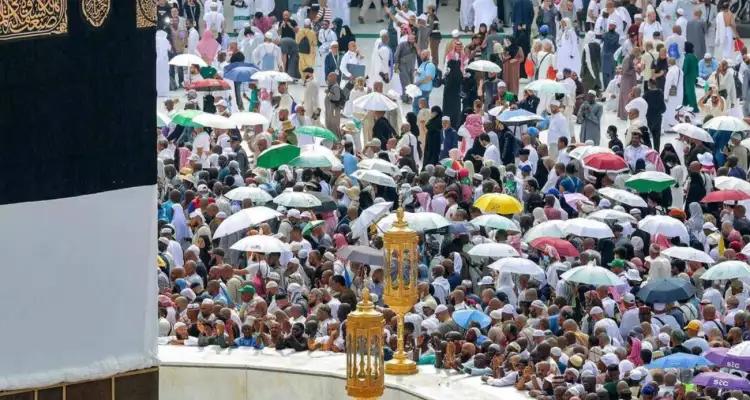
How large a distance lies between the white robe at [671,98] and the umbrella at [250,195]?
327 inches

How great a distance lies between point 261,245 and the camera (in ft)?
72.9

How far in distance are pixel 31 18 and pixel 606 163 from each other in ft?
46.0

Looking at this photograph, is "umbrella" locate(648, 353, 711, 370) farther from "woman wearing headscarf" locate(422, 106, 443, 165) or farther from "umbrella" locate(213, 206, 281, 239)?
"woman wearing headscarf" locate(422, 106, 443, 165)

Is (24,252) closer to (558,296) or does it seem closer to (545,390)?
(545,390)

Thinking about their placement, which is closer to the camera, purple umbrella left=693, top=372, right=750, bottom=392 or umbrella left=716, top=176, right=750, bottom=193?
purple umbrella left=693, top=372, right=750, bottom=392

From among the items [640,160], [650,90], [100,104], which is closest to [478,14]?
[650,90]

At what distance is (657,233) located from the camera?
22.8 meters

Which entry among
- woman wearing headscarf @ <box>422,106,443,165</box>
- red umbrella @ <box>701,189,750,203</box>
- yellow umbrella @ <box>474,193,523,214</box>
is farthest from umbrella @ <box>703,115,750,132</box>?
yellow umbrella @ <box>474,193,523,214</box>

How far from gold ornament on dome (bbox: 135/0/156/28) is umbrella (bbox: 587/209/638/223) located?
37.2 feet

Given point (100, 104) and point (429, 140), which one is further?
point (429, 140)

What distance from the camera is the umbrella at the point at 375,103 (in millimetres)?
28609

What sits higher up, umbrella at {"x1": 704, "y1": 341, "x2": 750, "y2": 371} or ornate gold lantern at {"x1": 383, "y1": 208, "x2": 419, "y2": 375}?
ornate gold lantern at {"x1": 383, "y1": 208, "x2": 419, "y2": 375}

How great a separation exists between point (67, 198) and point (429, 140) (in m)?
16.1

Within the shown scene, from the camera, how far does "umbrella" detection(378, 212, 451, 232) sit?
893 inches
